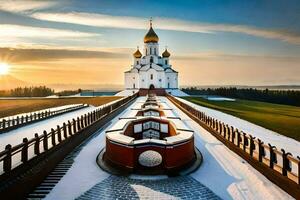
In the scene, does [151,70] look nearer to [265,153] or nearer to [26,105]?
[26,105]

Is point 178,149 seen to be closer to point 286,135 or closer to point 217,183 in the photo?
point 217,183

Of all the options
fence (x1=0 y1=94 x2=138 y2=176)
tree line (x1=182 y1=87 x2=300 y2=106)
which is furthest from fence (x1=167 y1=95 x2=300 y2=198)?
tree line (x1=182 y1=87 x2=300 y2=106)

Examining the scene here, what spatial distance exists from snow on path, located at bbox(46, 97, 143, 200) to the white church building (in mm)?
59985

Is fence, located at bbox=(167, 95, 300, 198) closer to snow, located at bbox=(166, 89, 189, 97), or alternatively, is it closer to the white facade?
snow, located at bbox=(166, 89, 189, 97)

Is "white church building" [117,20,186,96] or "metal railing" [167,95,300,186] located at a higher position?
"white church building" [117,20,186,96]

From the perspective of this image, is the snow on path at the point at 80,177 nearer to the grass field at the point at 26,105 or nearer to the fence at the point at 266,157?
the fence at the point at 266,157

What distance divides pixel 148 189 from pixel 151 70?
215ft

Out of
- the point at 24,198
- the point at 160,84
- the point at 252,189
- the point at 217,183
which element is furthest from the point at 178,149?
the point at 160,84

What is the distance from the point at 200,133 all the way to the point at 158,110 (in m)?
4.88

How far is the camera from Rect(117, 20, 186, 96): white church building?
73.6 m

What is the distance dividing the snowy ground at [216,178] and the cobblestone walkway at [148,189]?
194 millimetres

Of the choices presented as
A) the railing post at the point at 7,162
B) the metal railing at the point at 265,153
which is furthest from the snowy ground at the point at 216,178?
the railing post at the point at 7,162

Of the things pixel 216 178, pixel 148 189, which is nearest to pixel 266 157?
pixel 216 178

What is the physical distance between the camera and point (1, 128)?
17844 millimetres
